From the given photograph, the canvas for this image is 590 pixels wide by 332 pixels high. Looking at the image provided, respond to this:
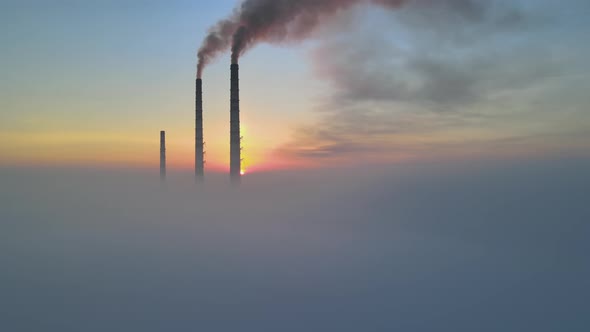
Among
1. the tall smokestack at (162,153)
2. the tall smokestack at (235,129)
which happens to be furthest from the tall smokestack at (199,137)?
the tall smokestack at (162,153)

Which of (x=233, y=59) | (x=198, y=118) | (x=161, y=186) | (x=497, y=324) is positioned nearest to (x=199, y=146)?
(x=198, y=118)

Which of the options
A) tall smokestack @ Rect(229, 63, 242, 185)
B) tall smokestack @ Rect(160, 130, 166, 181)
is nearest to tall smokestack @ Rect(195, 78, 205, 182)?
tall smokestack @ Rect(229, 63, 242, 185)

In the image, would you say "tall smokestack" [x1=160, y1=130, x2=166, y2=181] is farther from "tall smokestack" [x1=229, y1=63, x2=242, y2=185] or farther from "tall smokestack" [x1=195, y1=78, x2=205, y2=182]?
"tall smokestack" [x1=229, y1=63, x2=242, y2=185]

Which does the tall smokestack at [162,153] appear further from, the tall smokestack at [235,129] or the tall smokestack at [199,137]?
the tall smokestack at [235,129]

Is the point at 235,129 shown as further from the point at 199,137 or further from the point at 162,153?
the point at 162,153

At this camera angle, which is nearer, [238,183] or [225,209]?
[238,183]

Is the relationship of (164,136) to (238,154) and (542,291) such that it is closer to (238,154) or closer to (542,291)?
(238,154)

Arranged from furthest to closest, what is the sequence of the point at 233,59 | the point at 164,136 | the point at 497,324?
the point at 164,136, the point at 233,59, the point at 497,324
